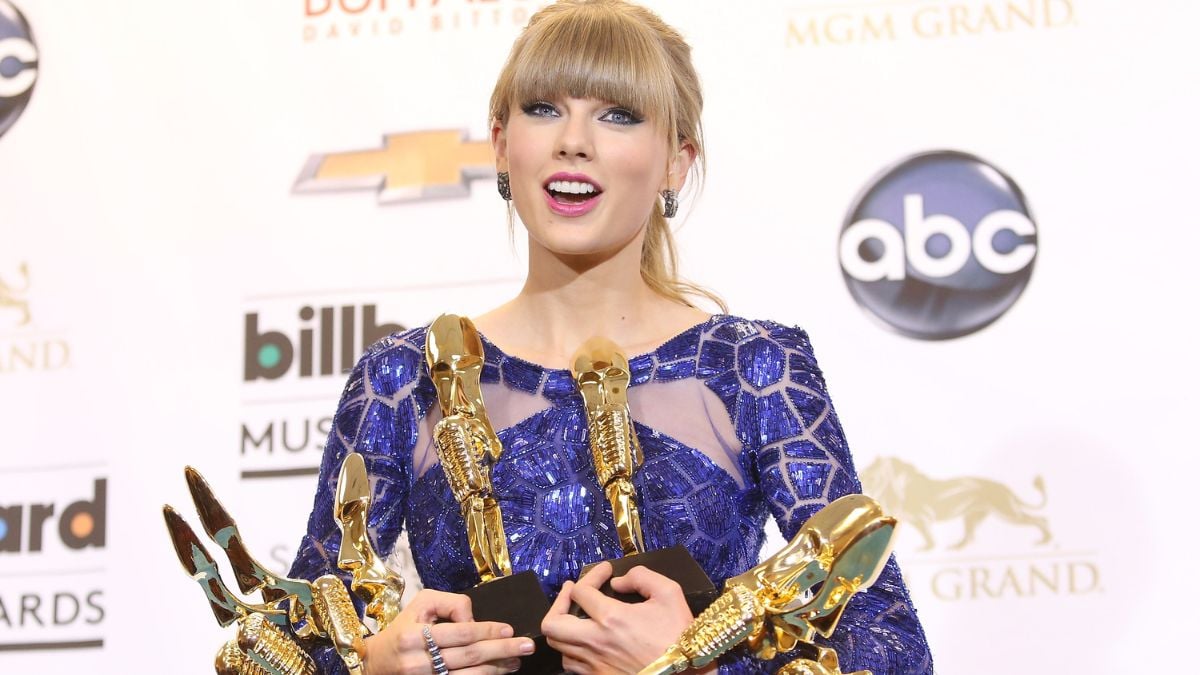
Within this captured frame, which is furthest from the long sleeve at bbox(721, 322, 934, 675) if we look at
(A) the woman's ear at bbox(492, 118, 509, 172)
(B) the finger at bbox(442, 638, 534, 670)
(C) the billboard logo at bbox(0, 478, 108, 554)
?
(C) the billboard logo at bbox(0, 478, 108, 554)

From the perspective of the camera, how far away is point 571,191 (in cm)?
146

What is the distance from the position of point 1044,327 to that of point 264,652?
3.79ft

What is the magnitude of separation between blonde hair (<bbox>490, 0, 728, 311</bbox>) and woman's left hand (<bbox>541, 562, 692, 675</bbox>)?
1.57ft

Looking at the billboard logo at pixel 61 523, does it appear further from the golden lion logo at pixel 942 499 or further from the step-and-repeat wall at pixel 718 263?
the golden lion logo at pixel 942 499

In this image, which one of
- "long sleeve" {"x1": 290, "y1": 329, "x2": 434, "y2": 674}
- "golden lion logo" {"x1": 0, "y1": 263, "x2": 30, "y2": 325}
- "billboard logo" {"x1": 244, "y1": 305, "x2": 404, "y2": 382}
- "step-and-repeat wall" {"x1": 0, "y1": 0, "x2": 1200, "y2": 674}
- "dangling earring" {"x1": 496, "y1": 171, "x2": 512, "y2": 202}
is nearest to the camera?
"long sleeve" {"x1": 290, "y1": 329, "x2": 434, "y2": 674}

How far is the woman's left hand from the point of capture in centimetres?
121

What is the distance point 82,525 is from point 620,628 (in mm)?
1303

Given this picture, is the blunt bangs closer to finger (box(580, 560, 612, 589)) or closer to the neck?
the neck

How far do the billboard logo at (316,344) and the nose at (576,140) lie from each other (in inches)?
32.2

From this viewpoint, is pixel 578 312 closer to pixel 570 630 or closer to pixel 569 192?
pixel 569 192

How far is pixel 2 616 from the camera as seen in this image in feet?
7.48

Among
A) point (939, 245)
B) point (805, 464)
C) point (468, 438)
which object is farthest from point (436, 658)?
point (939, 245)

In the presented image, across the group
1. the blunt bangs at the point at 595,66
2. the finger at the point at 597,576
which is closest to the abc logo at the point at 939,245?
the blunt bangs at the point at 595,66

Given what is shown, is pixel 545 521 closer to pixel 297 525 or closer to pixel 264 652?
pixel 264 652
